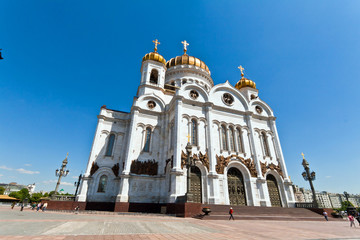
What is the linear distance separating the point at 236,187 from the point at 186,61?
834 inches

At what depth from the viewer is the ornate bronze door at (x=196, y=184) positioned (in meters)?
16.4

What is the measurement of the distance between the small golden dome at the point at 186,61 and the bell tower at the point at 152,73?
446cm

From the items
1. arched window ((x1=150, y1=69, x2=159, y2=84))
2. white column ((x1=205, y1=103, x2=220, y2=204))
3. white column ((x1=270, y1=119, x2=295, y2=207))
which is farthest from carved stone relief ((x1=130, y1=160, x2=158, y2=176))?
white column ((x1=270, y1=119, x2=295, y2=207))

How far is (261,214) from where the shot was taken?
48.6 feet

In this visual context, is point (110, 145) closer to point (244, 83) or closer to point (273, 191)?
point (273, 191)

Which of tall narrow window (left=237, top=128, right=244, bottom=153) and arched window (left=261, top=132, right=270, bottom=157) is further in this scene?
arched window (left=261, top=132, right=270, bottom=157)

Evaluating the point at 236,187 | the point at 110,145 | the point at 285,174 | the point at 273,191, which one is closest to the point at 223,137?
the point at 236,187

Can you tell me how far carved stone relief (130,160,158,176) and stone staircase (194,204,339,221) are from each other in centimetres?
724

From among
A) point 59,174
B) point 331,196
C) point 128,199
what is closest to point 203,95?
point 128,199

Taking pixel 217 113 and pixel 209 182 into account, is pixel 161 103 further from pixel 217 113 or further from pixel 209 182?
pixel 209 182

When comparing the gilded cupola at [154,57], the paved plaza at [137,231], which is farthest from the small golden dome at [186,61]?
the paved plaza at [137,231]

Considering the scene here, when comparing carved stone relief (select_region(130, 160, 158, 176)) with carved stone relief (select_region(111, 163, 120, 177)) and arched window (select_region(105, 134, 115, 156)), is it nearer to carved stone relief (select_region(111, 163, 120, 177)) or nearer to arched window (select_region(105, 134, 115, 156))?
carved stone relief (select_region(111, 163, 120, 177))

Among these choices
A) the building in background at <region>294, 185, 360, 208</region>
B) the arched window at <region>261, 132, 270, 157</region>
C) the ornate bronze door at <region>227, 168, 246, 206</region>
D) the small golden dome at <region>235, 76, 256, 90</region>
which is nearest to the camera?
the ornate bronze door at <region>227, 168, 246, 206</region>

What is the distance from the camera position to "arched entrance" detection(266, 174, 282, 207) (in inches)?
747
